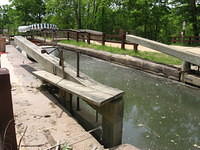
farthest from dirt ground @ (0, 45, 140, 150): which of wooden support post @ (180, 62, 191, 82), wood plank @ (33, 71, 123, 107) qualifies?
wooden support post @ (180, 62, 191, 82)

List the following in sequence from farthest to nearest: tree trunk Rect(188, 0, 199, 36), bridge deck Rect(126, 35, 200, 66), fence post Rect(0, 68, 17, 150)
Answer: tree trunk Rect(188, 0, 199, 36) → bridge deck Rect(126, 35, 200, 66) → fence post Rect(0, 68, 17, 150)

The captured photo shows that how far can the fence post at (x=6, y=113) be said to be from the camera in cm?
133

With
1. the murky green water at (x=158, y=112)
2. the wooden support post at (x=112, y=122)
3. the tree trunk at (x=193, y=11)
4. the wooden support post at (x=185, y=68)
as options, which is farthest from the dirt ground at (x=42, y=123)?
the tree trunk at (x=193, y=11)

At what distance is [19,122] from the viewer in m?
3.31

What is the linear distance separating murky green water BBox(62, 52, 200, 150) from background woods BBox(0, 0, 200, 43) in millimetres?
9552

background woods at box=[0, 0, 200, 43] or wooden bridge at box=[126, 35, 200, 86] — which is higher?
background woods at box=[0, 0, 200, 43]

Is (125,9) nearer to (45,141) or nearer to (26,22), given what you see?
(26,22)

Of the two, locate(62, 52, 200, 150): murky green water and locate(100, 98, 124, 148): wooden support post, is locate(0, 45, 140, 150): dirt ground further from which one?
locate(62, 52, 200, 150): murky green water

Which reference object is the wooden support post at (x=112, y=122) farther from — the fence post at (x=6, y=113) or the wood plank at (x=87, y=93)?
the fence post at (x=6, y=113)

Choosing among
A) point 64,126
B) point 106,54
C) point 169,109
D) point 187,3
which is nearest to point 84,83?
point 64,126

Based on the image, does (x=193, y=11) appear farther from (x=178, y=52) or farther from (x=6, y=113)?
(x=6, y=113)

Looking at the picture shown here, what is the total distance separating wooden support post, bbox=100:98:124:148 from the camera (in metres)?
2.86

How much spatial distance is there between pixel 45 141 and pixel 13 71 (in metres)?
4.32

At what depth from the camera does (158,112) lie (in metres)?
4.87
